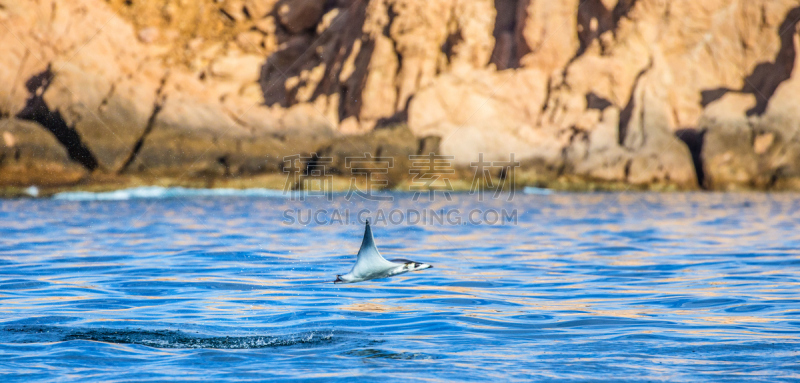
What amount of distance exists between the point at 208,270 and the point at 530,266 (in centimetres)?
467

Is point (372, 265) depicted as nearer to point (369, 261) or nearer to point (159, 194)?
point (369, 261)

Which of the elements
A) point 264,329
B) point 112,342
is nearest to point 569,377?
point 264,329

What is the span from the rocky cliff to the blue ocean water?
1646 cm

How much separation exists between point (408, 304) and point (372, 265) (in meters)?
1.42

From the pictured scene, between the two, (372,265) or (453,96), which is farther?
(453,96)

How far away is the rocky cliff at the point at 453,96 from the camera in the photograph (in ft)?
112

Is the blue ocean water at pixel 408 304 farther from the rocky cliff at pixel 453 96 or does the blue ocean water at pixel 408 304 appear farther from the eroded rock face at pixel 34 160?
the rocky cliff at pixel 453 96

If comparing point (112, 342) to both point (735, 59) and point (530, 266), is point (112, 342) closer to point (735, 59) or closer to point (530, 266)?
point (530, 266)

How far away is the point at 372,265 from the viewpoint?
24.1 ft

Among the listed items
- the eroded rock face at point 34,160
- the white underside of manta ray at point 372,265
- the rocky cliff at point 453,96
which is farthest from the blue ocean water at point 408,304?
the rocky cliff at point 453,96

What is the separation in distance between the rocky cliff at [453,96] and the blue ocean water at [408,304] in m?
16.5

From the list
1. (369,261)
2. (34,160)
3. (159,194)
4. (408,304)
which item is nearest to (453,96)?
(159,194)

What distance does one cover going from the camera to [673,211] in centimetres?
2242

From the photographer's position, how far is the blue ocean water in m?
6.00
